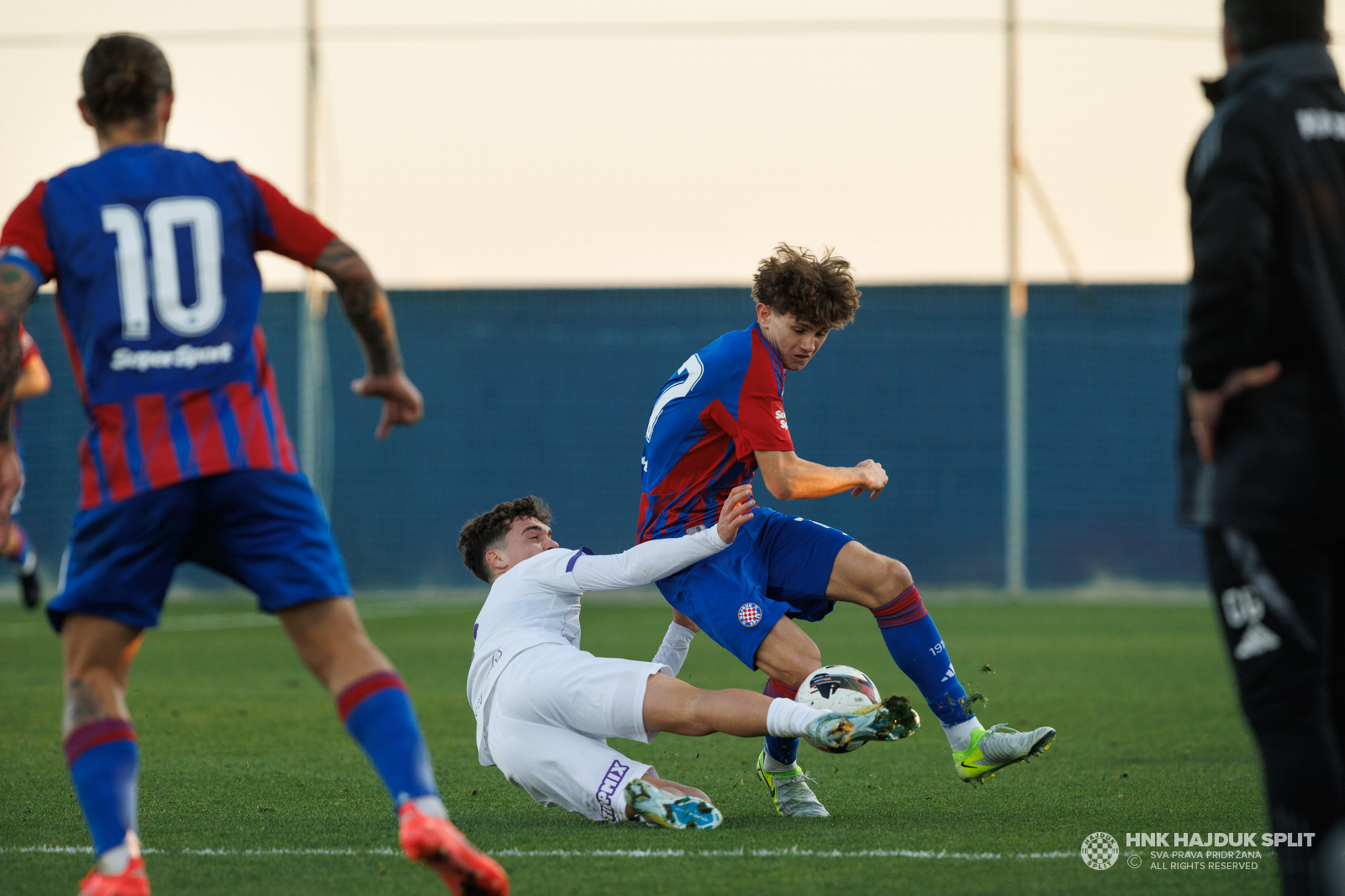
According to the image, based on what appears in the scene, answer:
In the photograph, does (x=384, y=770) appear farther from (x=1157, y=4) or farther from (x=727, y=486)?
(x=1157, y=4)

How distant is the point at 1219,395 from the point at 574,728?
2495mm

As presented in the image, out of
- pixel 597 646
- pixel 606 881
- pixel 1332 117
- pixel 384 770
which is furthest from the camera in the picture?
pixel 597 646

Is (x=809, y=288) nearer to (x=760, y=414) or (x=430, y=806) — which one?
(x=760, y=414)

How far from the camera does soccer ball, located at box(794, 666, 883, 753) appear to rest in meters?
4.16

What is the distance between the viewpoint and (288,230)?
3.44 meters

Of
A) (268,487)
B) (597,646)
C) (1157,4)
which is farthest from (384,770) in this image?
(1157,4)

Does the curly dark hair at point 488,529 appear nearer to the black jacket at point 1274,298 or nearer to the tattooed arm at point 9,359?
the tattooed arm at point 9,359

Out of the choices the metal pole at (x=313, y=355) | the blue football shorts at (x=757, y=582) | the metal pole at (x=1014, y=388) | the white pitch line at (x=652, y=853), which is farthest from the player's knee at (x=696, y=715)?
the metal pole at (x=313, y=355)

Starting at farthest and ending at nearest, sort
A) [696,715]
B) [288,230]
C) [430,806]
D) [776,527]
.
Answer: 1. [776,527]
2. [696,715]
3. [288,230]
4. [430,806]

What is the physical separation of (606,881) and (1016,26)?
15145 mm

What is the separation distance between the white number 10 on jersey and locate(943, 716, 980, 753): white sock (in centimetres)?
285

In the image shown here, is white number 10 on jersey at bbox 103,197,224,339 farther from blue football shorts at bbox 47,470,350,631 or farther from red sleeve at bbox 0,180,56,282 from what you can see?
blue football shorts at bbox 47,470,350,631

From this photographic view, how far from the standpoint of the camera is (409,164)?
17062 mm

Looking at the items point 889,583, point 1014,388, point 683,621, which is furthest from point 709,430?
point 1014,388
